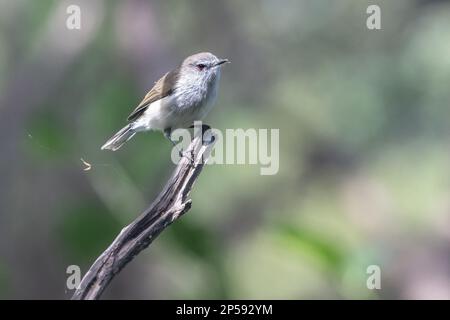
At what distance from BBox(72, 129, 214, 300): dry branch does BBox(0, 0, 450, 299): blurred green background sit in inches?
63.4

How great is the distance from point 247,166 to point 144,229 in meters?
7.55

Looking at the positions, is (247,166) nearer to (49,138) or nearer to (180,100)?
(49,138)

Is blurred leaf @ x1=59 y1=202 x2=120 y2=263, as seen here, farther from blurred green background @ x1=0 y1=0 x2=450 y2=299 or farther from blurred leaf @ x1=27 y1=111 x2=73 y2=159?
blurred leaf @ x1=27 y1=111 x2=73 y2=159

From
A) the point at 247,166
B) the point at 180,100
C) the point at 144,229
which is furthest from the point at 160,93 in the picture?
the point at 247,166

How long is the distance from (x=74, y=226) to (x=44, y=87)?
1.67 meters

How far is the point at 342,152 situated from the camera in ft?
37.5

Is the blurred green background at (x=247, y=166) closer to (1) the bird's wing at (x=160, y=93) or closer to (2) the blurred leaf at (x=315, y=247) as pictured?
(2) the blurred leaf at (x=315, y=247)

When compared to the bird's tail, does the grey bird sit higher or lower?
higher

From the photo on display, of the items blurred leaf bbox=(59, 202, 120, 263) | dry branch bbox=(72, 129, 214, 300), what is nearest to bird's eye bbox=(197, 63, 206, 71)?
dry branch bbox=(72, 129, 214, 300)

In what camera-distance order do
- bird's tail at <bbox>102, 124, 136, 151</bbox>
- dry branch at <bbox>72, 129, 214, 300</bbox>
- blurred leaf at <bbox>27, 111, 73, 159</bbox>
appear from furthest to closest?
blurred leaf at <bbox>27, 111, 73, 159</bbox> < bird's tail at <bbox>102, 124, 136, 151</bbox> < dry branch at <bbox>72, 129, 214, 300</bbox>

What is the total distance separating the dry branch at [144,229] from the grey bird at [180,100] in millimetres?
1034

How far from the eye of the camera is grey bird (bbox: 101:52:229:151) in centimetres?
499
